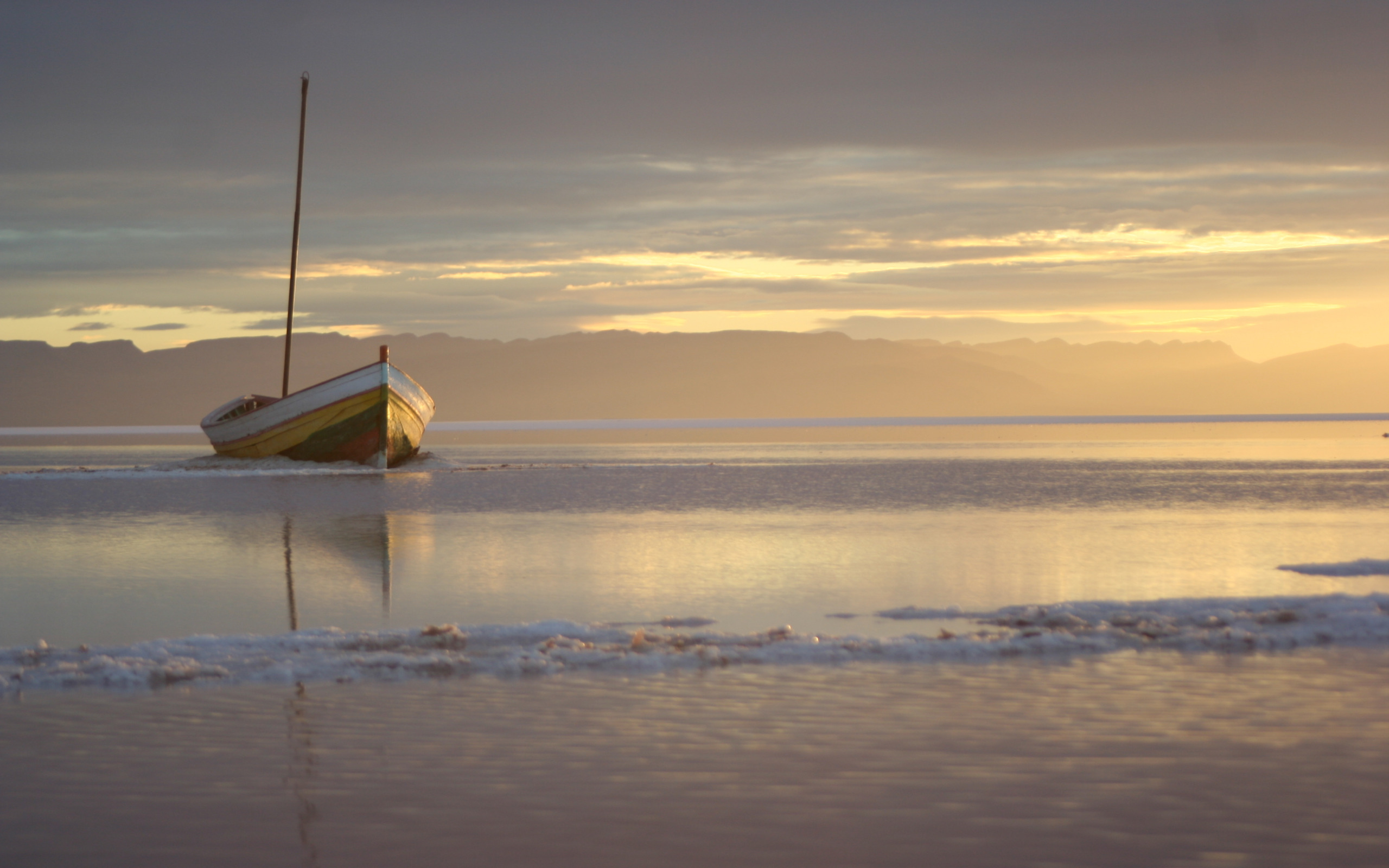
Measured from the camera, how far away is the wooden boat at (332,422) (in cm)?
5422

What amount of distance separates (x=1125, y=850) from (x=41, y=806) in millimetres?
6824

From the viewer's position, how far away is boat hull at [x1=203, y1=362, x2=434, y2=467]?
178ft

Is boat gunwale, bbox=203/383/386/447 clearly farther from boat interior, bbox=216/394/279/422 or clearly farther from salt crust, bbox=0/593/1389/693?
salt crust, bbox=0/593/1389/693

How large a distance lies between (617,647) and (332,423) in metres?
44.0

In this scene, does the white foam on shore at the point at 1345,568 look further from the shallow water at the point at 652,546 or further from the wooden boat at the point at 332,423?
the wooden boat at the point at 332,423

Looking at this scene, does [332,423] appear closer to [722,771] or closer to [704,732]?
[704,732]

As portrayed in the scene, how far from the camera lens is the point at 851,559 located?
2144cm

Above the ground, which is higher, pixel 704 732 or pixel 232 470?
pixel 232 470

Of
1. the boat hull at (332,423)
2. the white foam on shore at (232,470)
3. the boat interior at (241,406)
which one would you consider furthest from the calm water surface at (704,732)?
the boat interior at (241,406)

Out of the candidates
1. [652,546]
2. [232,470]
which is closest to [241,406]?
[232,470]

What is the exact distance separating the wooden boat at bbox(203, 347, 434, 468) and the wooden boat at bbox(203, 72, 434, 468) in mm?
25

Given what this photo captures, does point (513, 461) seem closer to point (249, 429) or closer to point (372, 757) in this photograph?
point (249, 429)

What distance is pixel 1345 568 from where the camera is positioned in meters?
19.7

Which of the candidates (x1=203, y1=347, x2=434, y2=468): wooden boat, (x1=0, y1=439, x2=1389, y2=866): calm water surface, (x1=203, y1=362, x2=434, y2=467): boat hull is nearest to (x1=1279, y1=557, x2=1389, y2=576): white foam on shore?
(x1=0, y1=439, x2=1389, y2=866): calm water surface
